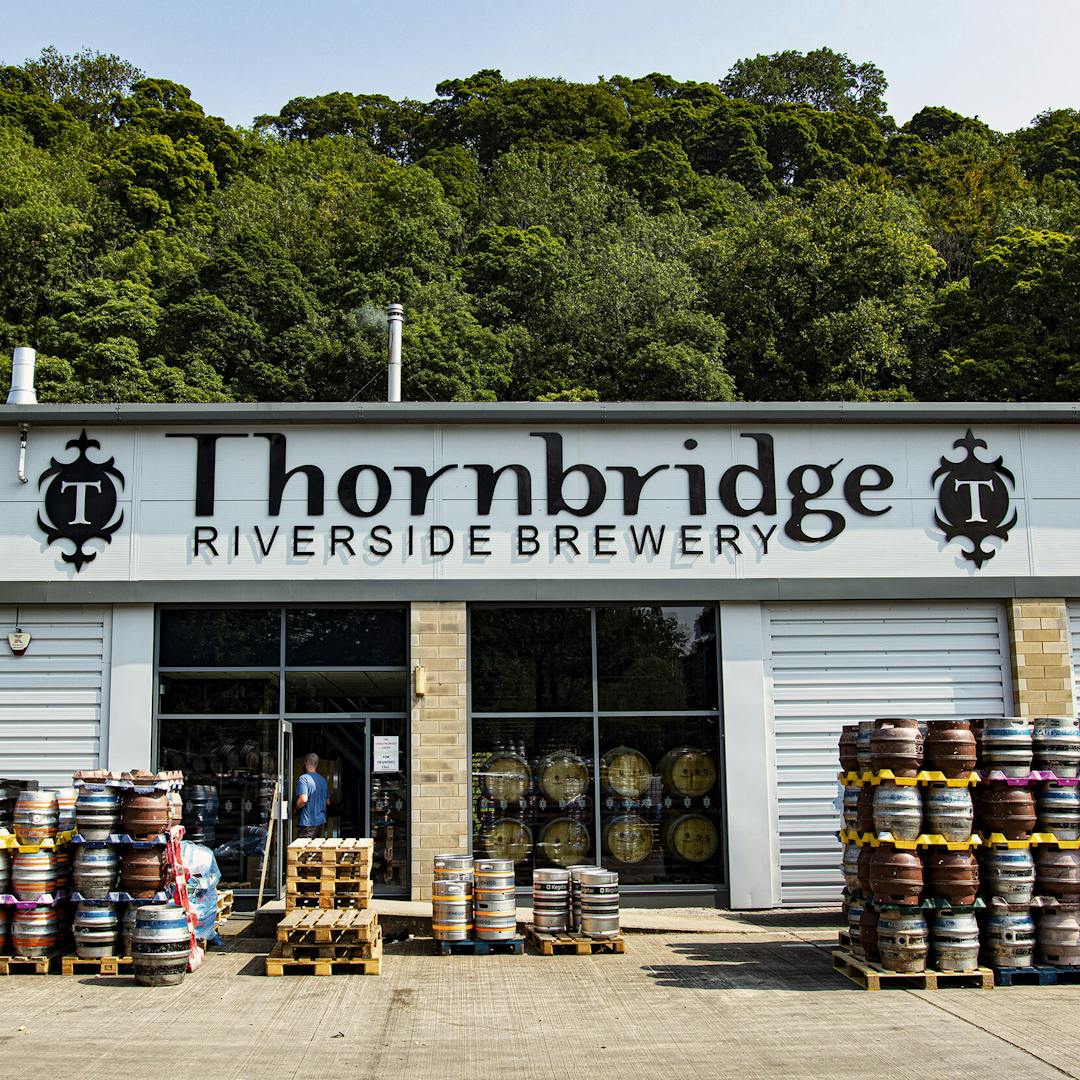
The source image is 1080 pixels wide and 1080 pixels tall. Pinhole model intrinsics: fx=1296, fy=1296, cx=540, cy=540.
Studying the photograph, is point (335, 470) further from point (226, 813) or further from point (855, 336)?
point (855, 336)

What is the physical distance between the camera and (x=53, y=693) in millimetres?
16094

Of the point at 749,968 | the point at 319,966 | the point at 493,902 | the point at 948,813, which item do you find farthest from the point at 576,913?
the point at 948,813

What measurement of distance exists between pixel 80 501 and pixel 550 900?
7.78 meters

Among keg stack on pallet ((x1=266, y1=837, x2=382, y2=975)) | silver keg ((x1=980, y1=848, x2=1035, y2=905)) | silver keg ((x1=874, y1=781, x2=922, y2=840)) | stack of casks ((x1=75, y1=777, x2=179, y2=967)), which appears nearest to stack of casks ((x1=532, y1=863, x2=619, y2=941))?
keg stack on pallet ((x1=266, y1=837, x2=382, y2=975))

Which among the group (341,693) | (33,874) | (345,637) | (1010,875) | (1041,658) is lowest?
(1010,875)

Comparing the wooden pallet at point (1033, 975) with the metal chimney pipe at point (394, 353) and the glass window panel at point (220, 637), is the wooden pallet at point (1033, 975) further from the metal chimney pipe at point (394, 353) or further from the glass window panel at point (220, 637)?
the metal chimney pipe at point (394, 353)

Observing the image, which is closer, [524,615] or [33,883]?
[33,883]

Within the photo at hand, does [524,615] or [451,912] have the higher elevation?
[524,615]

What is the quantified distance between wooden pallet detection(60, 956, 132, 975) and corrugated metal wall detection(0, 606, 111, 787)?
393cm

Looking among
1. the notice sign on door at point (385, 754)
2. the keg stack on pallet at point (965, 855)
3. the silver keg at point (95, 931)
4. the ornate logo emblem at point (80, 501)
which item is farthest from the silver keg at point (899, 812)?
the ornate logo emblem at point (80, 501)

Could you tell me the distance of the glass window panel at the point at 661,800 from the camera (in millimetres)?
16062

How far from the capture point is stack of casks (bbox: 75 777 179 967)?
40.8 feet

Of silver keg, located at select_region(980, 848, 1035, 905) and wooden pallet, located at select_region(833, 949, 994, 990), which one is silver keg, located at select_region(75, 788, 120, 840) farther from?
silver keg, located at select_region(980, 848, 1035, 905)

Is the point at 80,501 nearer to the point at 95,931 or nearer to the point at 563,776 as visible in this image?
the point at 95,931
